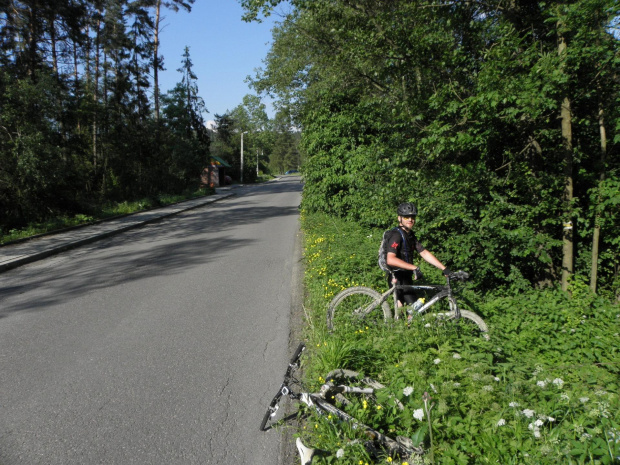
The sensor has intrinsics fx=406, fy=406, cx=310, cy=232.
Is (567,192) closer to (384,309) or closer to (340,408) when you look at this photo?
(384,309)

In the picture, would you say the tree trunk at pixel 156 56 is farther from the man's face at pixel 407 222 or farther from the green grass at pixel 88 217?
the man's face at pixel 407 222

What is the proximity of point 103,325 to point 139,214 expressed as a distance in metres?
16.4

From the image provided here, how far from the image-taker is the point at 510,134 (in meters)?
6.94

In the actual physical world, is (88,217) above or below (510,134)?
below

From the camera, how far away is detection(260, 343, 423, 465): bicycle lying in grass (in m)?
2.54

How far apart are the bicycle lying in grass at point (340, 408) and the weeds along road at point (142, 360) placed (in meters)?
0.40

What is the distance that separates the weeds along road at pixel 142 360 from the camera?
3154 millimetres

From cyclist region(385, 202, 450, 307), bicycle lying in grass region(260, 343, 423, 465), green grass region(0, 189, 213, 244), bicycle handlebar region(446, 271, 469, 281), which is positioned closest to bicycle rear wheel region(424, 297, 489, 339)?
bicycle handlebar region(446, 271, 469, 281)

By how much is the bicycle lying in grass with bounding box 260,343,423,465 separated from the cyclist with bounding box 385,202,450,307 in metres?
1.70

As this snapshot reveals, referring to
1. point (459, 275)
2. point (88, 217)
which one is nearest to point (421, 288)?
point (459, 275)

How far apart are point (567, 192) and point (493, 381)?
4.62m

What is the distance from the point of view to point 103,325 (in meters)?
5.74

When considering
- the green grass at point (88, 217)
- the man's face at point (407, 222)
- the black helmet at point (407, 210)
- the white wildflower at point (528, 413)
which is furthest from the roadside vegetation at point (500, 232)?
the green grass at point (88, 217)

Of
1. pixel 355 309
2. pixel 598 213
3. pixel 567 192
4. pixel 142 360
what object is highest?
pixel 567 192
